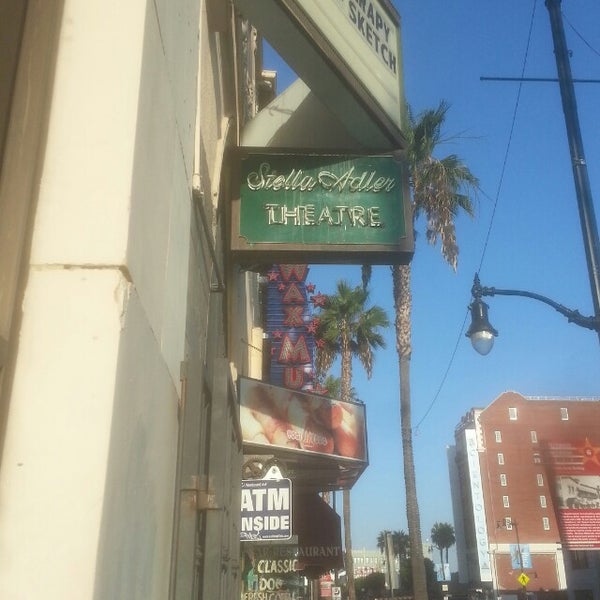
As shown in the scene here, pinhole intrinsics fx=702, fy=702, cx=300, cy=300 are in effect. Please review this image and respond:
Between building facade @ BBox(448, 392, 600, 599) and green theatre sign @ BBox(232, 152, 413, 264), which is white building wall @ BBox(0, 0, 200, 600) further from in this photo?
building facade @ BBox(448, 392, 600, 599)

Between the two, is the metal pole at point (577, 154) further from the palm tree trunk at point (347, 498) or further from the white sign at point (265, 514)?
the palm tree trunk at point (347, 498)

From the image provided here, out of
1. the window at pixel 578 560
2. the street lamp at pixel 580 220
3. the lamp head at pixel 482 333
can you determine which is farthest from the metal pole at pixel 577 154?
the window at pixel 578 560

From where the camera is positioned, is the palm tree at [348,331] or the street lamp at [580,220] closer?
the street lamp at [580,220]

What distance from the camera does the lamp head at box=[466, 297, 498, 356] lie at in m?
10.5

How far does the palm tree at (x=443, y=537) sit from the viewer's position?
105750mm

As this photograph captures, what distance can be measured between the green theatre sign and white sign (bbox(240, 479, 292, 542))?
14.1 feet

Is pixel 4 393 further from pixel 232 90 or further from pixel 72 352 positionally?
pixel 232 90

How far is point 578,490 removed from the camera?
237 ft

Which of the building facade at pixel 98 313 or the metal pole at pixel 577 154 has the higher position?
the metal pole at pixel 577 154

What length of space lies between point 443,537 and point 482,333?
103657 mm

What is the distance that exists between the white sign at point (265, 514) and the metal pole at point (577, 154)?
4.68 m

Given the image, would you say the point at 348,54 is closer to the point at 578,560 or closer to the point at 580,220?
the point at 580,220

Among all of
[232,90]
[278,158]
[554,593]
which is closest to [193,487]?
[278,158]

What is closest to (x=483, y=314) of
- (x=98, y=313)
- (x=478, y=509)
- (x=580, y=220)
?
(x=580, y=220)
